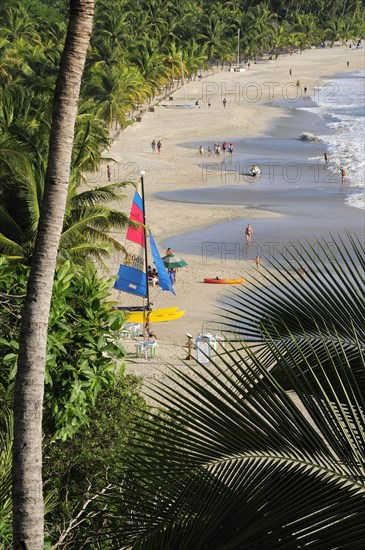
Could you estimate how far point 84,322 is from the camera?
8992mm

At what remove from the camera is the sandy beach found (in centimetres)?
2695

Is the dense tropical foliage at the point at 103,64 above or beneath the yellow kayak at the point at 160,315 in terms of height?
above

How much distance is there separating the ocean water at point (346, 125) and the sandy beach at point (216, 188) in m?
1.00

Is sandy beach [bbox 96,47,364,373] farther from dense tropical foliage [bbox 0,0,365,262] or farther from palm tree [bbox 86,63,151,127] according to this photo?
dense tropical foliage [bbox 0,0,365,262]

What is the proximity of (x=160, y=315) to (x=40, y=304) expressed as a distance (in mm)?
19174

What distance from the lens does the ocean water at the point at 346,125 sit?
4547 centimetres

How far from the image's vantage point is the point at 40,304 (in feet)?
16.2

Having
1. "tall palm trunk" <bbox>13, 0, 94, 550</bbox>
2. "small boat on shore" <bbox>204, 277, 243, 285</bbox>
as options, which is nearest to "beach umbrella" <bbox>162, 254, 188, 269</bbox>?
"small boat on shore" <bbox>204, 277, 243, 285</bbox>

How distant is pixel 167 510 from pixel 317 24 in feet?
460

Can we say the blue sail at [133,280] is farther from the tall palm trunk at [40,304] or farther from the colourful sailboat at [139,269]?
the tall palm trunk at [40,304]

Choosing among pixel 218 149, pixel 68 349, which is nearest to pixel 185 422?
pixel 68 349

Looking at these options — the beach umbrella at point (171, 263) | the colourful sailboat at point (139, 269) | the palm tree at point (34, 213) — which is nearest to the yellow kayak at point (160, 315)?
the colourful sailboat at point (139, 269)

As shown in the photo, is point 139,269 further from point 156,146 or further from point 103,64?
point 103,64

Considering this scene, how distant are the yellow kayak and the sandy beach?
21 cm
